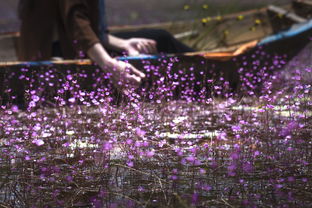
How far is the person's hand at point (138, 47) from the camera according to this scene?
15.9ft

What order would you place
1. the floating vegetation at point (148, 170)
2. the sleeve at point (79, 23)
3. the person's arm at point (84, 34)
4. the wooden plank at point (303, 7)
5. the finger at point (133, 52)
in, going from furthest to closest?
the wooden plank at point (303, 7) → the finger at point (133, 52) → the sleeve at point (79, 23) → the person's arm at point (84, 34) → the floating vegetation at point (148, 170)

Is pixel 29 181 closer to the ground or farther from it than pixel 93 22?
closer to the ground

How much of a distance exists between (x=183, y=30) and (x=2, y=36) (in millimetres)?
2326

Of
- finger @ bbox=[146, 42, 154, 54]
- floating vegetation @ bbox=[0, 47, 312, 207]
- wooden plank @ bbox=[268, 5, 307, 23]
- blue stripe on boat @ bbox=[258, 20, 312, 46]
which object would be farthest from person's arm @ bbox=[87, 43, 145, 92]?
wooden plank @ bbox=[268, 5, 307, 23]

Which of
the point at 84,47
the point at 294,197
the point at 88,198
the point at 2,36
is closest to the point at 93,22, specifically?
the point at 84,47

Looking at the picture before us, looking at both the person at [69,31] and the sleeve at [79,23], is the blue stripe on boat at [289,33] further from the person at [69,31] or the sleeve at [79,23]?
the sleeve at [79,23]

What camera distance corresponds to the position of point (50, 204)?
2387 mm

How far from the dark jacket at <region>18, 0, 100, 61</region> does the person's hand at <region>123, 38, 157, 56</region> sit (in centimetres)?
34

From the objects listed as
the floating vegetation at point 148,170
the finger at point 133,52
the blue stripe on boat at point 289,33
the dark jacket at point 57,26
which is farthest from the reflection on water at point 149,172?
the blue stripe on boat at point 289,33

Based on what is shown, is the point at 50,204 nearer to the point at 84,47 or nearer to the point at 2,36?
the point at 84,47

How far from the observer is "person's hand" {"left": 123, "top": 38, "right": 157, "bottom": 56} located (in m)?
4.86

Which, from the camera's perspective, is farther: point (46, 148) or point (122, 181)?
point (46, 148)

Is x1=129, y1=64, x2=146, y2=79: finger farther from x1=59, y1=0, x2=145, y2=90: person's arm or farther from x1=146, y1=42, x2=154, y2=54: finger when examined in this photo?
x1=146, y1=42, x2=154, y2=54: finger

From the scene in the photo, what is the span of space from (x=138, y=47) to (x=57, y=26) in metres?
0.81
